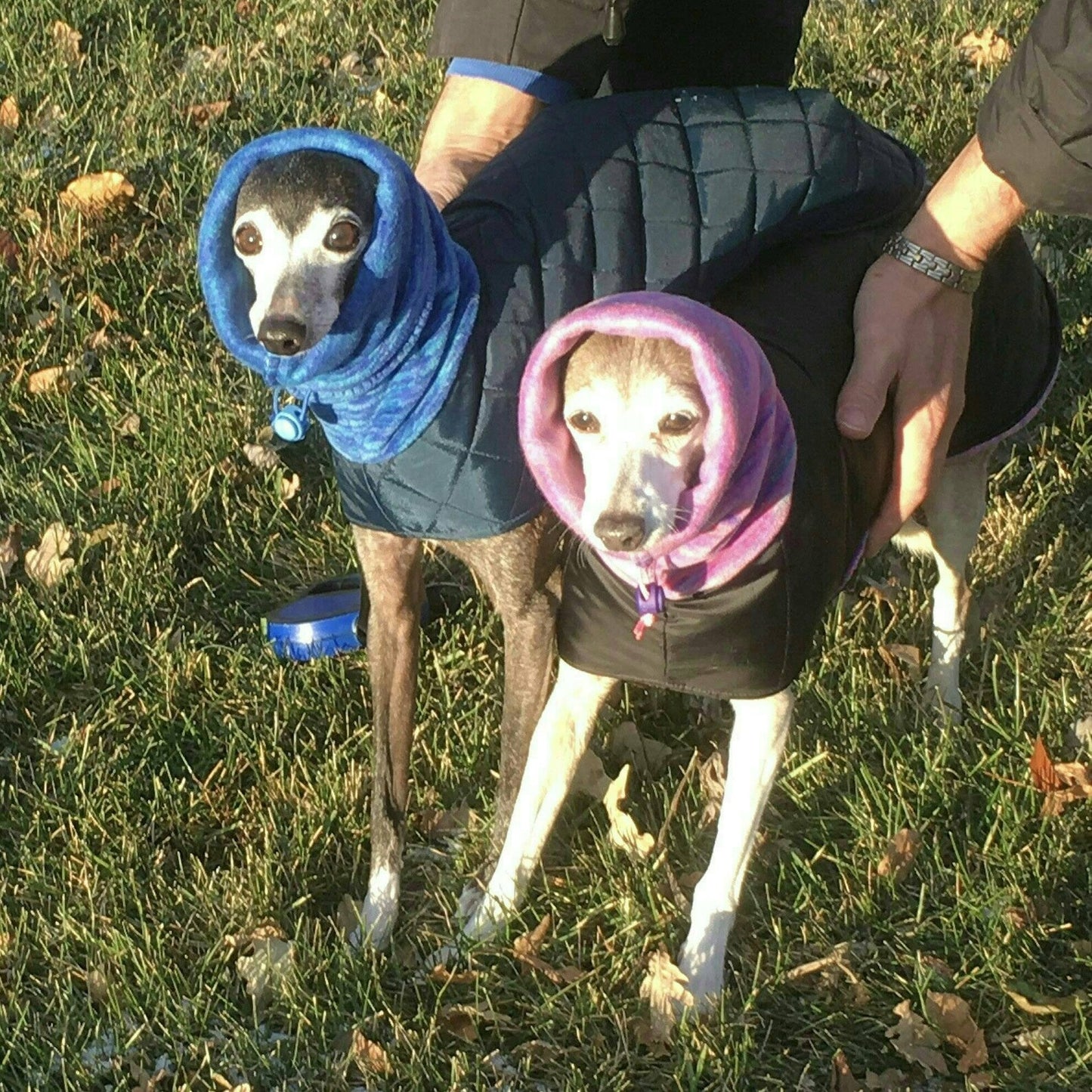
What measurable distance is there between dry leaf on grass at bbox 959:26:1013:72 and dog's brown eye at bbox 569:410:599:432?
4.05 meters

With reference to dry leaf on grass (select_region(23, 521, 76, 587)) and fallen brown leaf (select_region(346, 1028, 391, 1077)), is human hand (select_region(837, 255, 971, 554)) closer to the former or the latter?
fallen brown leaf (select_region(346, 1028, 391, 1077))

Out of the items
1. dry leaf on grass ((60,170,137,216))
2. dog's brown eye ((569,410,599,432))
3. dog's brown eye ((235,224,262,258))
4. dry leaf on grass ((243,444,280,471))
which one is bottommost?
dry leaf on grass ((243,444,280,471))

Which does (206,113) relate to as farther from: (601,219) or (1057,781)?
(1057,781)

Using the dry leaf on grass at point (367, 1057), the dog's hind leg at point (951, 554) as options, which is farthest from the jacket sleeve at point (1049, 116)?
the dry leaf on grass at point (367, 1057)

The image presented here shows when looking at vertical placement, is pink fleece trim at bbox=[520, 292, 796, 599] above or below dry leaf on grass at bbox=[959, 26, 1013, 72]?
above

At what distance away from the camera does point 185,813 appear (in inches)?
123

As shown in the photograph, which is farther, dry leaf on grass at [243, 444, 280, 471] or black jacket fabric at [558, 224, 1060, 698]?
dry leaf on grass at [243, 444, 280, 471]

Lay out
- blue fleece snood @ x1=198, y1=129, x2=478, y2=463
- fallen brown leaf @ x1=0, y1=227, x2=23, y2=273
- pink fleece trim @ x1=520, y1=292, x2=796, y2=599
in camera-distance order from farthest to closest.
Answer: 1. fallen brown leaf @ x1=0, y1=227, x2=23, y2=273
2. blue fleece snood @ x1=198, y1=129, x2=478, y2=463
3. pink fleece trim @ x1=520, y1=292, x2=796, y2=599

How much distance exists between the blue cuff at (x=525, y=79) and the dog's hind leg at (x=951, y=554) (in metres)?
1.24

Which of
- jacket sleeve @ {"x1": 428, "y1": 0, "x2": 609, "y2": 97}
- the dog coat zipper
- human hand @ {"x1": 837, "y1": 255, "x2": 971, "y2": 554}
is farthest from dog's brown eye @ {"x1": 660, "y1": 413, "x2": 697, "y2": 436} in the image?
jacket sleeve @ {"x1": 428, "y1": 0, "x2": 609, "y2": 97}

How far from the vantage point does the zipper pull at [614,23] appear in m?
3.11

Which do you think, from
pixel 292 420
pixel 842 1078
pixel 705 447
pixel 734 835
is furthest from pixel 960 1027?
pixel 292 420

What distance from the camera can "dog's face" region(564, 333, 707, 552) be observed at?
2.14m

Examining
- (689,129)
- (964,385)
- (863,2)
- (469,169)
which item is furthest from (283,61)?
(964,385)
